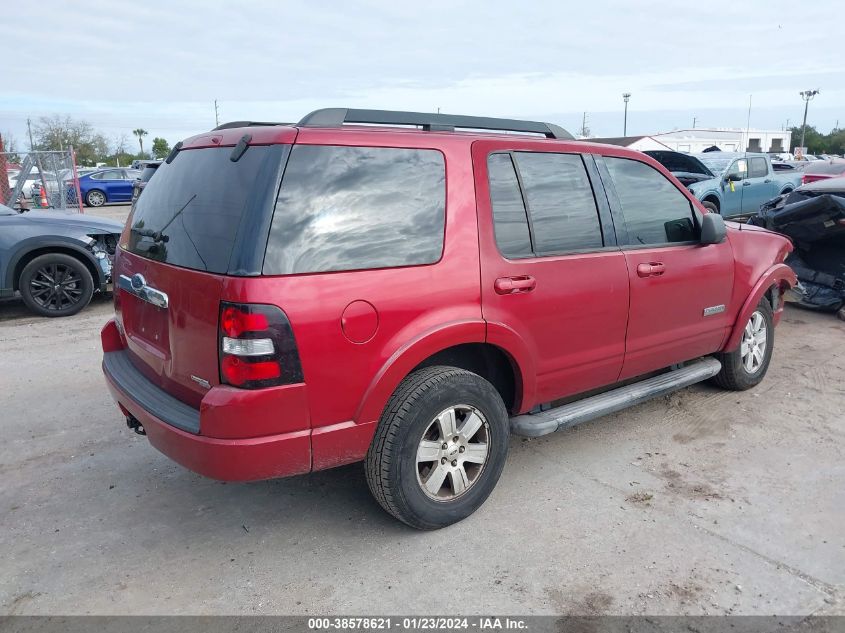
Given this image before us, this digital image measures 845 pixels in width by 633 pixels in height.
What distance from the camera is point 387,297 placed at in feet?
9.43

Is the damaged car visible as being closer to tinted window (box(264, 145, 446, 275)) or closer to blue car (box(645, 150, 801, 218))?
blue car (box(645, 150, 801, 218))

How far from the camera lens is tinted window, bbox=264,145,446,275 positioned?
2.70 metres

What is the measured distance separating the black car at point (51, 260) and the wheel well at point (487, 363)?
19.4ft

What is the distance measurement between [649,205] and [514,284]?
54.1 inches

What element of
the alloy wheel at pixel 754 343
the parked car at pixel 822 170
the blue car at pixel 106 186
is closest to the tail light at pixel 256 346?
the alloy wheel at pixel 754 343

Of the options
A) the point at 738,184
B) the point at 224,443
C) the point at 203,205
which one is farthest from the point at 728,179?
the point at 224,443

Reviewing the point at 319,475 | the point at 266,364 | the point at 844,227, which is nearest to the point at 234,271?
the point at 266,364

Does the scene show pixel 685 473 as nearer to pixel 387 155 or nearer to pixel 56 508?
pixel 387 155

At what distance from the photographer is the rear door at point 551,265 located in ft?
10.8

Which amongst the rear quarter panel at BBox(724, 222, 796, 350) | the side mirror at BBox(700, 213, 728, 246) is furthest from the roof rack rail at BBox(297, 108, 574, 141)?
the rear quarter panel at BBox(724, 222, 796, 350)

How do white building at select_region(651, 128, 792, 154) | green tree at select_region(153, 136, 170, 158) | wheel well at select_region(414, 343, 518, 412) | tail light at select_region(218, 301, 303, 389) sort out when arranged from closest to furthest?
tail light at select_region(218, 301, 303, 389)
wheel well at select_region(414, 343, 518, 412)
white building at select_region(651, 128, 792, 154)
green tree at select_region(153, 136, 170, 158)

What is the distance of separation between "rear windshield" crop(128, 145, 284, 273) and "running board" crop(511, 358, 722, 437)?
5.96 feet

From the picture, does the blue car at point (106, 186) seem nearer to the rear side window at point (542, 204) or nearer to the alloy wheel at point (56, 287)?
the alloy wheel at point (56, 287)

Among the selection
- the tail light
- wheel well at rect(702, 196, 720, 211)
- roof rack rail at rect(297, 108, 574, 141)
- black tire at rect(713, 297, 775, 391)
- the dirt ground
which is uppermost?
roof rack rail at rect(297, 108, 574, 141)
